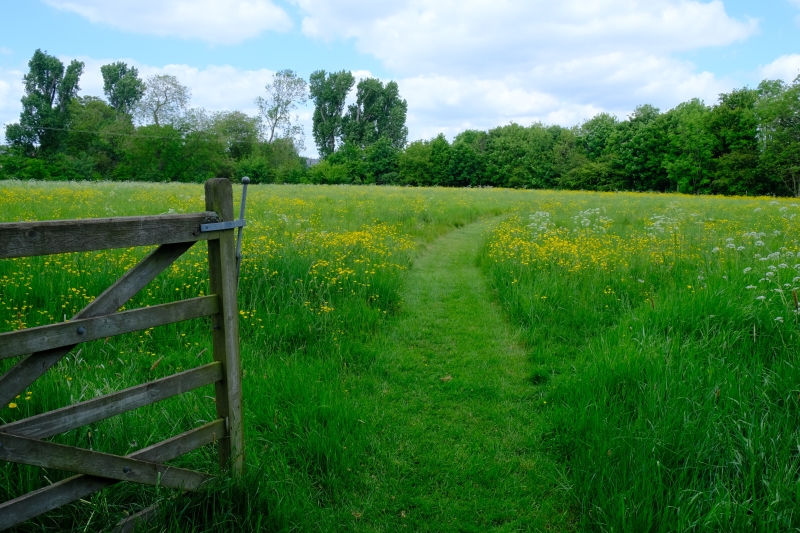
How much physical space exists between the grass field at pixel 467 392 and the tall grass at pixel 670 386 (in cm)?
2

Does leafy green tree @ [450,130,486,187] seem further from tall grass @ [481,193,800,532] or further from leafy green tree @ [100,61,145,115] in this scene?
tall grass @ [481,193,800,532]

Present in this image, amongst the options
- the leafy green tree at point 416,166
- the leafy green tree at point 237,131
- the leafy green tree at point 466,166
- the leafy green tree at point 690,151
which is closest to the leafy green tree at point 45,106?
the leafy green tree at point 237,131

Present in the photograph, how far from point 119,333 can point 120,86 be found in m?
92.1

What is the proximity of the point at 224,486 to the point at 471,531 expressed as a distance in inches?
69.5

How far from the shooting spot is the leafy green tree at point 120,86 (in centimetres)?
7700

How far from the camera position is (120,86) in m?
77.2

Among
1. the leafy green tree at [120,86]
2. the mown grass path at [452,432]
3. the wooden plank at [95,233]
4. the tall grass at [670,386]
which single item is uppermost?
the leafy green tree at [120,86]

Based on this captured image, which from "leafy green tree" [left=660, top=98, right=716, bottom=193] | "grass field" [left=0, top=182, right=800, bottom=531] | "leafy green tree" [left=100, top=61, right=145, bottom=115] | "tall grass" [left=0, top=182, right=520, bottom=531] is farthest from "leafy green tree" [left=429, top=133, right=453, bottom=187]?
"grass field" [left=0, top=182, right=800, bottom=531]

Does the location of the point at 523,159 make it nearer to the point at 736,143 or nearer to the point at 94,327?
the point at 736,143

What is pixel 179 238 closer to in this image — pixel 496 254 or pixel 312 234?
pixel 312 234

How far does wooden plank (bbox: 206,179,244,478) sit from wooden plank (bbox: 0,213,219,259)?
117mm

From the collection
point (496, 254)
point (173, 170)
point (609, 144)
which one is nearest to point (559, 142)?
point (609, 144)

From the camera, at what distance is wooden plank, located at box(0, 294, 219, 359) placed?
2.11 metres

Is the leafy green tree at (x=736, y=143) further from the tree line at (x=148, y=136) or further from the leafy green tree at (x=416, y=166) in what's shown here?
the tree line at (x=148, y=136)
